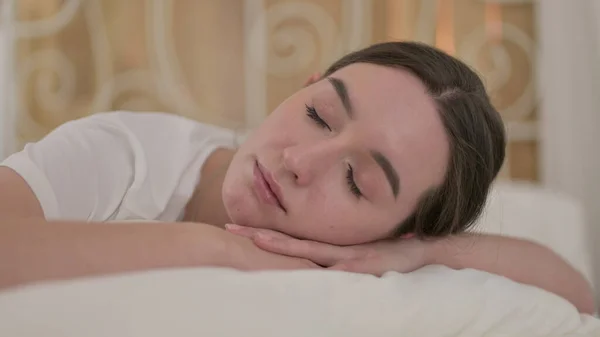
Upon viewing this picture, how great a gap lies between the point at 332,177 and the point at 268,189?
97mm

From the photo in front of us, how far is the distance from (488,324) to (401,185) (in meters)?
0.26

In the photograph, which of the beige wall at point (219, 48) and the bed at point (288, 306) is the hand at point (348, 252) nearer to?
the bed at point (288, 306)

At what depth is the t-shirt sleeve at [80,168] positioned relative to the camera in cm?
86

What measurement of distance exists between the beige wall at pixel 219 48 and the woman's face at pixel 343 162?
0.97m

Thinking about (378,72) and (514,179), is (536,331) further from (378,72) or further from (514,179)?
(514,179)

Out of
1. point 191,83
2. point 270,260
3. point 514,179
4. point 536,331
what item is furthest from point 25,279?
point 514,179

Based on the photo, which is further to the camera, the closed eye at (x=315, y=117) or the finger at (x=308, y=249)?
the closed eye at (x=315, y=117)

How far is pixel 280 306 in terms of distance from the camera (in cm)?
59

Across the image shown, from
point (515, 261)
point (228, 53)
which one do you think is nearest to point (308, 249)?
point (515, 261)

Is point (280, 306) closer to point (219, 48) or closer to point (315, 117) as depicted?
point (315, 117)

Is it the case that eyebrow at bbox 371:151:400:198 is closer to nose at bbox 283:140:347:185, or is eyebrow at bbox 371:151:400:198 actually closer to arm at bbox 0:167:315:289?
nose at bbox 283:140:347:185

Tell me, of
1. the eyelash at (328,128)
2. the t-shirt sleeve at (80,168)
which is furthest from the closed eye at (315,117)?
the t-shirt sleeve at (80,168)

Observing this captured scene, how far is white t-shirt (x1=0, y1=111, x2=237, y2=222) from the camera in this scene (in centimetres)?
90

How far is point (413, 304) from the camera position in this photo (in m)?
0.72
